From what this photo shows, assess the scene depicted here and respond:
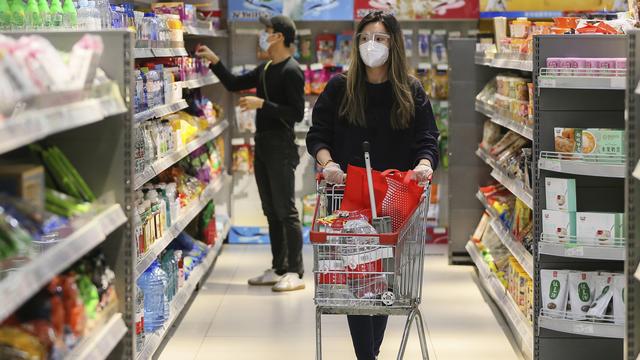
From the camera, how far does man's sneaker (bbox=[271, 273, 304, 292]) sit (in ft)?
23.7

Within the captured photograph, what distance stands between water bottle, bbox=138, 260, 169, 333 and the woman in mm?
1482

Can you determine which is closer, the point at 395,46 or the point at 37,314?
the point at 37,314

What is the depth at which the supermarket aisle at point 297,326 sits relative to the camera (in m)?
5.71

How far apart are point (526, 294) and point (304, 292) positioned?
6.76 feet

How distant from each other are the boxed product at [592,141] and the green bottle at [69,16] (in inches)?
89.5

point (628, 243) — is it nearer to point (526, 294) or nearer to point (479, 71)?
point (526, 294)

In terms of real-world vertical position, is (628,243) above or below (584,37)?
below

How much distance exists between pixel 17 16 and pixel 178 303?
2.39m

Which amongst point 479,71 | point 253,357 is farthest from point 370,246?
point 479,71

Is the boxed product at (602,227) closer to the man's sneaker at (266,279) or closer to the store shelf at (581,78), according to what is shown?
the store shelf at (581,78)

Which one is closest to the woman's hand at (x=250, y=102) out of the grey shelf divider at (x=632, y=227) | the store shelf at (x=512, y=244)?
the store shelf at (x=512, y=244)

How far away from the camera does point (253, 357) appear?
5.62m

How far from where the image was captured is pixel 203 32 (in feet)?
25.6

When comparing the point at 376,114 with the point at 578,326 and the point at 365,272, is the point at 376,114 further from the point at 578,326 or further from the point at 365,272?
the point at 578,326
